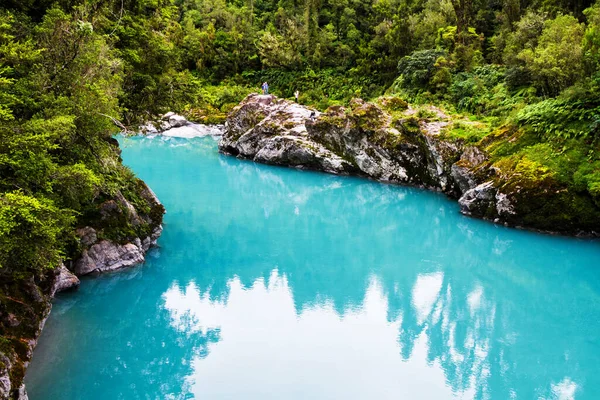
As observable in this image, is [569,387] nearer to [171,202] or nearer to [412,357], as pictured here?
Answer: [412,357]

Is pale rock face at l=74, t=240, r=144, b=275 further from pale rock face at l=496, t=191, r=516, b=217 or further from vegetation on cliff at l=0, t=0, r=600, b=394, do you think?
pale rock face at l=496, t=191, r=516, b=217

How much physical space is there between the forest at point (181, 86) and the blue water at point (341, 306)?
261cm

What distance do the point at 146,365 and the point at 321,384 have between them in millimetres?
4113

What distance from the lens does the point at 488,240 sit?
20281mm

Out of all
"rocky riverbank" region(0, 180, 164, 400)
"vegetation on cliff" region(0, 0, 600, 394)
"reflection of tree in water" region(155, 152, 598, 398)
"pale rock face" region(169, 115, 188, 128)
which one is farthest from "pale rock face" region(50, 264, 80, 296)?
"pale rock face" region(169, 115, 188, 128)

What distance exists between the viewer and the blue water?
35.6 feet

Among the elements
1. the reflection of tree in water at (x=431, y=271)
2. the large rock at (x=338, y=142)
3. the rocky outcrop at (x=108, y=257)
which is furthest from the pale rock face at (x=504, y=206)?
the rocky outcrop at (x=108, y=257)

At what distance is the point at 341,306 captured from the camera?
14.6m

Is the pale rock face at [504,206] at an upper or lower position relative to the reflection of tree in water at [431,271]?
upper

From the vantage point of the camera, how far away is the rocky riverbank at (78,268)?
8.20 meters

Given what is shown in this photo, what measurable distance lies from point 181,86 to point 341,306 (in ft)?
32.1

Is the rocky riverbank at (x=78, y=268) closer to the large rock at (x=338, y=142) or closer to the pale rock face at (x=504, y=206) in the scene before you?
the pale rock face at (x=504, y=206)

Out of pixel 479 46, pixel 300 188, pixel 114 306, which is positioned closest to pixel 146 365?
pixel 114 306

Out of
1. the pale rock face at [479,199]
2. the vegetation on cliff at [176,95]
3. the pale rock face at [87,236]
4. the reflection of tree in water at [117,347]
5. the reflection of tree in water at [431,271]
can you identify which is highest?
the vegetation on cliff at [176,95]
